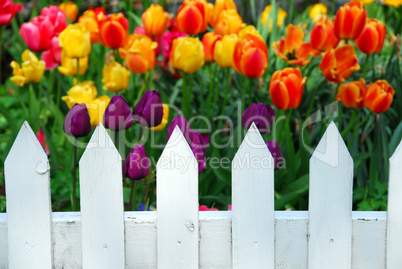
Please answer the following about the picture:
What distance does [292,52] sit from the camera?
89.7 inches

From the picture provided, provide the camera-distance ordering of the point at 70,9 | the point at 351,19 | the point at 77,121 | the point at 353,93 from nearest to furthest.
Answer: the point at 77,121 < the point at 353,93 < the point at 351,19 < the point at 70,9

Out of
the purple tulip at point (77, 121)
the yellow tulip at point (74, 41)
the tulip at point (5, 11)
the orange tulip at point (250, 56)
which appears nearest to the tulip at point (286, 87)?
the orange tulip at point (250, 56)

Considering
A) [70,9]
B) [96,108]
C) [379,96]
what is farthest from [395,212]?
[70,9]

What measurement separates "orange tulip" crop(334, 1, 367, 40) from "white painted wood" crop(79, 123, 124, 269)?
3.34 feet

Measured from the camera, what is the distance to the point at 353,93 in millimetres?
2010

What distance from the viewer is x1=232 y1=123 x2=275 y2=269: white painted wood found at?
4.84ft

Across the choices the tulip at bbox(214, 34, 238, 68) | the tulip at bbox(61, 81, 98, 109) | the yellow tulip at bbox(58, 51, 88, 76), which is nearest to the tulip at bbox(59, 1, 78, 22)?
the yellow tulip at bbox(58, 51, 88, 76)

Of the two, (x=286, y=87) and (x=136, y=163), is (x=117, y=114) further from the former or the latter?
(x=286, y=87)

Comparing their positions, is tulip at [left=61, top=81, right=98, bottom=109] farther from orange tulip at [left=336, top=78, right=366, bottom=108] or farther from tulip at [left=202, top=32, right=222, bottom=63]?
orange tulip at [left=336, top=78, right=366, bottom=108]

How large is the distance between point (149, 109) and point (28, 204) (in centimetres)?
39

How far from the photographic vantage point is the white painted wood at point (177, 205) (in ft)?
4.83

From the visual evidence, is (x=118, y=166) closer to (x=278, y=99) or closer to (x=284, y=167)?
(x=278, y=99)

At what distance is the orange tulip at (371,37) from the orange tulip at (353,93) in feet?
0.67

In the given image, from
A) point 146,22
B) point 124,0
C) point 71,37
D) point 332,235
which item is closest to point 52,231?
point 332,235
